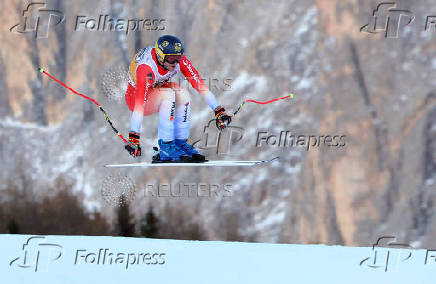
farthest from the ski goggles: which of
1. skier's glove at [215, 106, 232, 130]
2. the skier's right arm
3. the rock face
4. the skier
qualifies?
the rock face

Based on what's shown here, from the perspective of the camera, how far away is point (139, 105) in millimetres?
4375

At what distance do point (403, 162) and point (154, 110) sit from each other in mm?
3236

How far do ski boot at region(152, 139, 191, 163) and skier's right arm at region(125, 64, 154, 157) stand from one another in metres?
0.36

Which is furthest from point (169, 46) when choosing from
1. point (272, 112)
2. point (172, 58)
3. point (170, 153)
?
point (272, 112)

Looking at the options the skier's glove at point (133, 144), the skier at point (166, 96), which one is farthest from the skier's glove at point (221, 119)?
the skier's glove at point (133, 144)

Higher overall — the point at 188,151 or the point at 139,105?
the point at 139,105

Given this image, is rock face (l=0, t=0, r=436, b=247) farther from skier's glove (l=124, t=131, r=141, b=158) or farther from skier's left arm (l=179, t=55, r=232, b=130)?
skier's glove (l=124, t=131, r=141, b=158)

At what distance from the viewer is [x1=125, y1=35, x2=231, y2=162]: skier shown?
174 inches

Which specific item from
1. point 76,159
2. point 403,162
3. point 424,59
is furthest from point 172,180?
point 424,59

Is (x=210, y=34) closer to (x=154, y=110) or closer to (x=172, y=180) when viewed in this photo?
(x=172, y=180)

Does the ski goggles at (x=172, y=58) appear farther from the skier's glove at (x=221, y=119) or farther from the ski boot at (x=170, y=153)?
the ski boot at (x=170, y=153)

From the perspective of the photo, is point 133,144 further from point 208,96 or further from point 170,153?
point 208,96

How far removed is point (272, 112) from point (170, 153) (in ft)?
8.24

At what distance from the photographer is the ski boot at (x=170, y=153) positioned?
15.3ft
